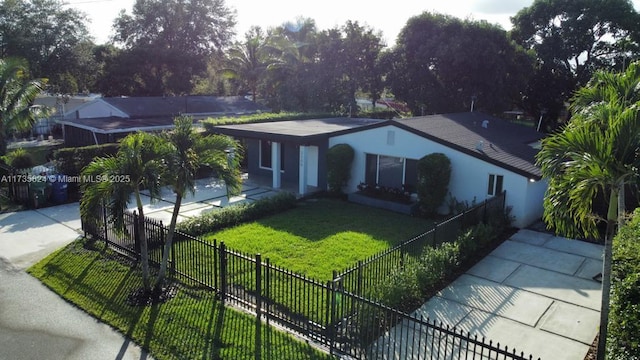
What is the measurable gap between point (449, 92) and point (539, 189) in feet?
56.7

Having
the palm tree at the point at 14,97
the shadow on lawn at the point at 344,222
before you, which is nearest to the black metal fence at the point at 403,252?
the shadow on lawn at the point at 344,222

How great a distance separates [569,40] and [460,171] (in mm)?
24582

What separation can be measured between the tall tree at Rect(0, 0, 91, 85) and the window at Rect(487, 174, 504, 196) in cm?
3034

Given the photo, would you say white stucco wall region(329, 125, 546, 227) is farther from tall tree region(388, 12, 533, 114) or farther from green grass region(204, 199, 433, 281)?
tall tree region(388, 12, 533, 114)

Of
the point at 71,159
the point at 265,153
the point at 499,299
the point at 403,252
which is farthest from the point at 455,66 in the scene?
the point at 499,299

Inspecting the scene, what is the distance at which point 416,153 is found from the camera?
15.9 metres

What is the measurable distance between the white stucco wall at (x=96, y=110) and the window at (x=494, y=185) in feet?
81.5

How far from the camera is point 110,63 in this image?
139 feet

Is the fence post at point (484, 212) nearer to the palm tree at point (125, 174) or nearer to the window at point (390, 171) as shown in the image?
the window at point (390, 171)

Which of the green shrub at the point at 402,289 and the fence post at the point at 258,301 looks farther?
the green shrub at the point at 402,289

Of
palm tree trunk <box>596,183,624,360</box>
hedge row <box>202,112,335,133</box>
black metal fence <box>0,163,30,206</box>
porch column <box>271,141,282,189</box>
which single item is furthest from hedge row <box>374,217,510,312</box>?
black metal fence <box>0,163,30,206</box>

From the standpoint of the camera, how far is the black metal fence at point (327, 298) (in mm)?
7090

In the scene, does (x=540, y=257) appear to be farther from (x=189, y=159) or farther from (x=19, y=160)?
(x=19, y=160)

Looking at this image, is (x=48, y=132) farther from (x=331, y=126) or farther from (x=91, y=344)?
(x=91, y=344)
